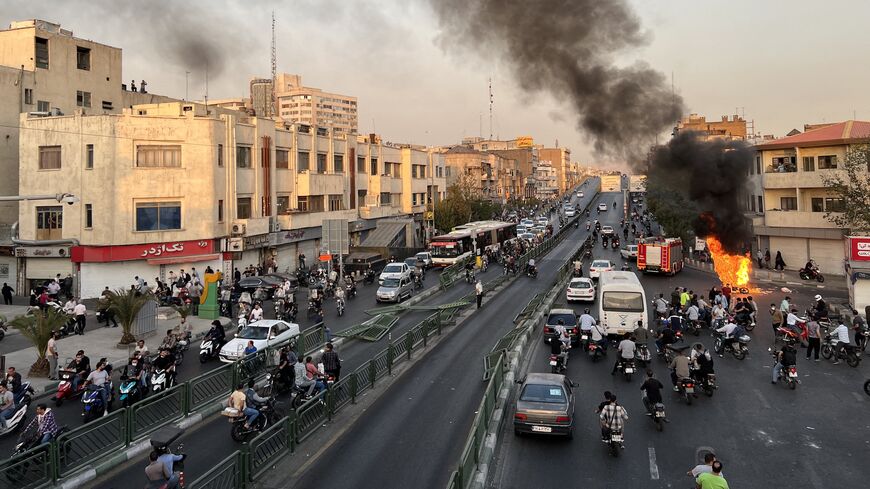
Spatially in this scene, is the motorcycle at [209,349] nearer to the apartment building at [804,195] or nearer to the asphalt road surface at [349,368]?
the asphalt road surface at [349,368]

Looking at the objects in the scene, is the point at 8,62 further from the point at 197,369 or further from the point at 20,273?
the point at 197,369

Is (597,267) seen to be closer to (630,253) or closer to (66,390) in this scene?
(630,253)

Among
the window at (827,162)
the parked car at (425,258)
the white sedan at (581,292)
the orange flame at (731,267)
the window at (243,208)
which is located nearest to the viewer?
the white sedan at (581,292)

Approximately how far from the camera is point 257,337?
22.1m

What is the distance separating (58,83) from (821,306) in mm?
49631

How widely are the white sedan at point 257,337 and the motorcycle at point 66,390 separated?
4.62 metres

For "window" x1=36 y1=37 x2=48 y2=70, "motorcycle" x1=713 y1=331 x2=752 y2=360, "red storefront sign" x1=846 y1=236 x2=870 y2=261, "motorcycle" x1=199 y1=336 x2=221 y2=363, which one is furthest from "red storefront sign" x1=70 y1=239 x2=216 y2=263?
"red storefront sign" x1=846 y1=236 x2=870 y2=261

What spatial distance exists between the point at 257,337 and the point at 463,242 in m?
31.2

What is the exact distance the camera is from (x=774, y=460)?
13336 mm

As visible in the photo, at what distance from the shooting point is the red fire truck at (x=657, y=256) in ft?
142

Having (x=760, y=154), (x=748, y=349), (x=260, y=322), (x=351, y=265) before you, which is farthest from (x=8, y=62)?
(x=760, y=154)

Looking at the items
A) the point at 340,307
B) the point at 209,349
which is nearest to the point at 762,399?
the point at 209,349

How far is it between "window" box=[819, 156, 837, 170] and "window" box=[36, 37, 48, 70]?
5895 centimetres

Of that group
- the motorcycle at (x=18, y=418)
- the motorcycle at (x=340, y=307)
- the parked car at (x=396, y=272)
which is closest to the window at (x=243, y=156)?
the parked car at (x=396, y=272)
